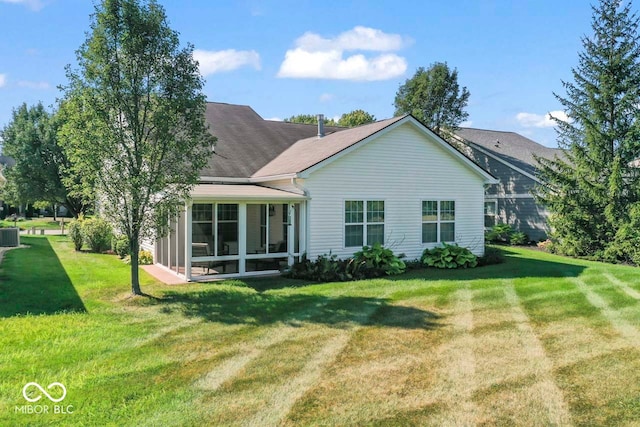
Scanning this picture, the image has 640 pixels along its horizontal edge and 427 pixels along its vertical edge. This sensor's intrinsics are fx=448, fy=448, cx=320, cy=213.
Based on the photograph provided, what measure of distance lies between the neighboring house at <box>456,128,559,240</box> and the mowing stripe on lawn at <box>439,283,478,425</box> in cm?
1574

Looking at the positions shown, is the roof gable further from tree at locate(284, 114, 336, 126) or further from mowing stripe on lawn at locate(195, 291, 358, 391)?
tree at locate(284, 114, 336, 126)

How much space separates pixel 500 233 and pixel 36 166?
1101 inches

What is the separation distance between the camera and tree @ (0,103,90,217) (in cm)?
2806

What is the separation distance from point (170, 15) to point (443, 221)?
11.4 meters

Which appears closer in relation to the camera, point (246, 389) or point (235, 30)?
point (246, 389)

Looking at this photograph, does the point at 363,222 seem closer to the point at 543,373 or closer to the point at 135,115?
the point at 135,115

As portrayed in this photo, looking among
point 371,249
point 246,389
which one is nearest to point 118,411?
point 246,389

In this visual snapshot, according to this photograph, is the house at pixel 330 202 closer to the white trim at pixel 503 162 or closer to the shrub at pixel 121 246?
the shrub at pixel 121 246

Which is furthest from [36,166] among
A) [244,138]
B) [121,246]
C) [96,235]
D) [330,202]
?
[330,202]

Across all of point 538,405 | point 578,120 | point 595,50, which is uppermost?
point 595,50

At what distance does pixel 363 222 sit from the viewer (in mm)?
15164

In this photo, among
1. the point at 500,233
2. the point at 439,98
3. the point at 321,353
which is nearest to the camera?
the point at 321,353

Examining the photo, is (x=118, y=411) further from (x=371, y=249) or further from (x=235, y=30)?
(x=235, y=30)

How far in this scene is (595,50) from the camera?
62.2 ft
